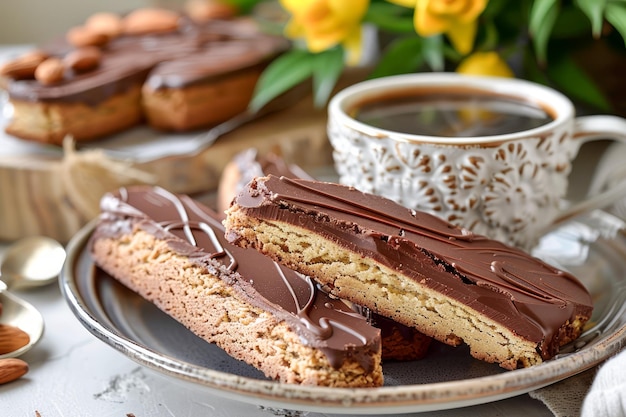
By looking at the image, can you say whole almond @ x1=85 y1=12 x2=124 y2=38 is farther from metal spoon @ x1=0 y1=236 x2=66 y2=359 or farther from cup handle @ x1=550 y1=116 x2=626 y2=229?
cup handle @ x1=550 y1=116 x2=626 y2=229

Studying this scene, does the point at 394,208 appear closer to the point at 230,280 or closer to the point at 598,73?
the point at 230,280

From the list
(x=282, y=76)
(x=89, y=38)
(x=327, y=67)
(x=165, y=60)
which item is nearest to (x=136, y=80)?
(x=165, y=60)

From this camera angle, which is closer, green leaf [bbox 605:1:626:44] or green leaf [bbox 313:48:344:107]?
green leaf [bbox 605:1:626:44]

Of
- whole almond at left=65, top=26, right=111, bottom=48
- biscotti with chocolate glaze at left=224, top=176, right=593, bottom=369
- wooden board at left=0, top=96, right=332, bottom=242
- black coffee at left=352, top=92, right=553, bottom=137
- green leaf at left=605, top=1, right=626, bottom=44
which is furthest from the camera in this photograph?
whole almond at left=65, top=26, right=111, bottom=48

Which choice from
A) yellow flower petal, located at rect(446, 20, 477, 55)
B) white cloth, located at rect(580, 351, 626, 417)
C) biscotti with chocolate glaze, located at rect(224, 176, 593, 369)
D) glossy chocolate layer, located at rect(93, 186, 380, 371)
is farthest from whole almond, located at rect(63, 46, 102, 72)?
white cloth, located at rect(580, 351, 626, 417)

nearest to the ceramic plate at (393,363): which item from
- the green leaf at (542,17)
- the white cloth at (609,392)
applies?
the white cloth at (609,392)

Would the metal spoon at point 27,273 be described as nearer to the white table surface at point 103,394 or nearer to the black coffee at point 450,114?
the white table surface at point 103,394

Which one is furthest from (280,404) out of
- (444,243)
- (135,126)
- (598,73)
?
(598,73)
